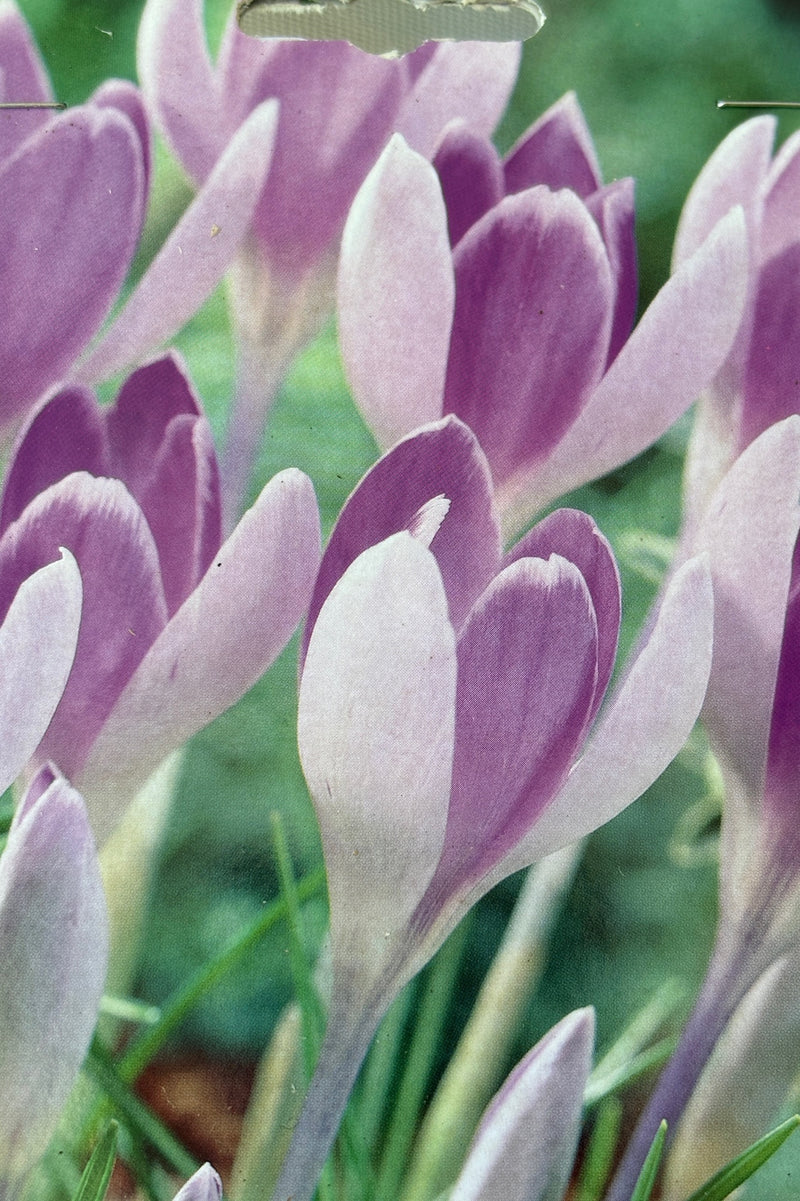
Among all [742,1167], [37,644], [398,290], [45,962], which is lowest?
[742,1167]

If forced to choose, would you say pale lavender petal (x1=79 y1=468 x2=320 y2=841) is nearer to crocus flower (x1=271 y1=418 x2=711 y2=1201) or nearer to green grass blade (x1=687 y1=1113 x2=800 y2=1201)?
crocus flower (x1=271 y1=418 x2=711 y2=1201)

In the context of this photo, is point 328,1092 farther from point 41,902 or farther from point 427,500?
point 427,500

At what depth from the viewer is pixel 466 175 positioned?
53 cm

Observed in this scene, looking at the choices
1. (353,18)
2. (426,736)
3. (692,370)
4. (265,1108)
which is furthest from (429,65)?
(265,1108)

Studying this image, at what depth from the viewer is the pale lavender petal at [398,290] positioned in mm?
516

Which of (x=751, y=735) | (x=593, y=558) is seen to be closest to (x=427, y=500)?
(x=593, y=558)

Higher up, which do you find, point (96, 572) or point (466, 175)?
point (466, 175)

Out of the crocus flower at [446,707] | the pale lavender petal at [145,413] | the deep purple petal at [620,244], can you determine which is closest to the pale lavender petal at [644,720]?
the crocus flower at [446,707]

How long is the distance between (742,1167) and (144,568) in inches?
14.3

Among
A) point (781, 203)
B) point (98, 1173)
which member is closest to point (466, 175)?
point (781, 203)

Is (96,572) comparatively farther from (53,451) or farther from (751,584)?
(751,584)

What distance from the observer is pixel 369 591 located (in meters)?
0.47

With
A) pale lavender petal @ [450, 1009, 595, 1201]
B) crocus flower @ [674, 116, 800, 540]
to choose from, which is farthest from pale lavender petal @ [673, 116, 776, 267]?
pale lavender petal @ [450, 1009, 595, 1201]

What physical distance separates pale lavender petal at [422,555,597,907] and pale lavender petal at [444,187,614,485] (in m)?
0.08
